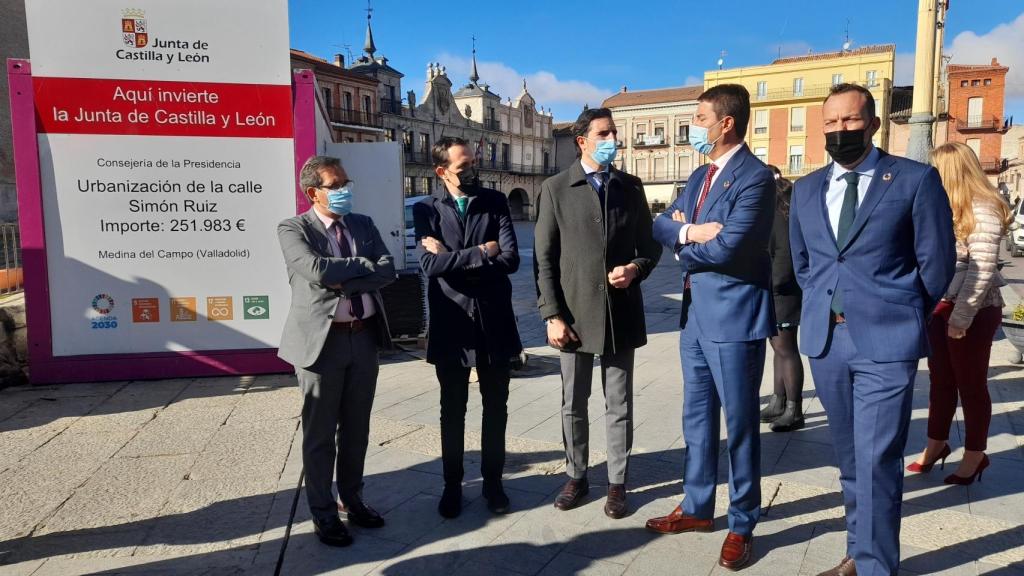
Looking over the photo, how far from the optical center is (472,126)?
61.4 meters

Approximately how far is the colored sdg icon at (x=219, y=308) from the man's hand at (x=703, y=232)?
4586mm

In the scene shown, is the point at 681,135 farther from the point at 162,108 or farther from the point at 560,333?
the point at 560,333

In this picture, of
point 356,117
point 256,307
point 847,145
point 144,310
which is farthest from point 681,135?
point 847,145

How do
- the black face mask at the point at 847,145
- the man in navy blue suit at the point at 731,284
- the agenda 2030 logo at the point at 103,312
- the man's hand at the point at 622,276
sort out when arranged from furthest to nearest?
the agenda 2030 logo at the point at 103,312
the man's hand at the point at 622,276
the man in navy blue suit at the point at 731,284
the black face mask at the point at 847,145

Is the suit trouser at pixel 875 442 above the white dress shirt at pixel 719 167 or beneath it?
beneath

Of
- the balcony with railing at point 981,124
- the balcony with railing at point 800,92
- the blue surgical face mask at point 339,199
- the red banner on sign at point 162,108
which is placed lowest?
the blue surgical face mask at point 339,199

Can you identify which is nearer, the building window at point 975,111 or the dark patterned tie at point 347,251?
the dark patterned tie at point 347,251

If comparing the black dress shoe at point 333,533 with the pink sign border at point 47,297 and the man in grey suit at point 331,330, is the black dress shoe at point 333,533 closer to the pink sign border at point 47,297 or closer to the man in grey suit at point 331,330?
the man in grey suit at point 331,330

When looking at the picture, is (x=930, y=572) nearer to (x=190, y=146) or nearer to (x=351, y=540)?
(x=351, y=540)

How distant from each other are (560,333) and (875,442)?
1.44 meters

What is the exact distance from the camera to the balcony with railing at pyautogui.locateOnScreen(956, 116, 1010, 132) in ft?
169

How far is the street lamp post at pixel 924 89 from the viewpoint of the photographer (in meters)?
7.65

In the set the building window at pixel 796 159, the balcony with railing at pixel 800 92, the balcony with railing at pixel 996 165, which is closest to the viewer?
the balcony with railing at pixel 800 92

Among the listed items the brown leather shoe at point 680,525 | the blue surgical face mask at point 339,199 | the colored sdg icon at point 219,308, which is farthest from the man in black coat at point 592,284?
the colored sdg icon at point 219,308
